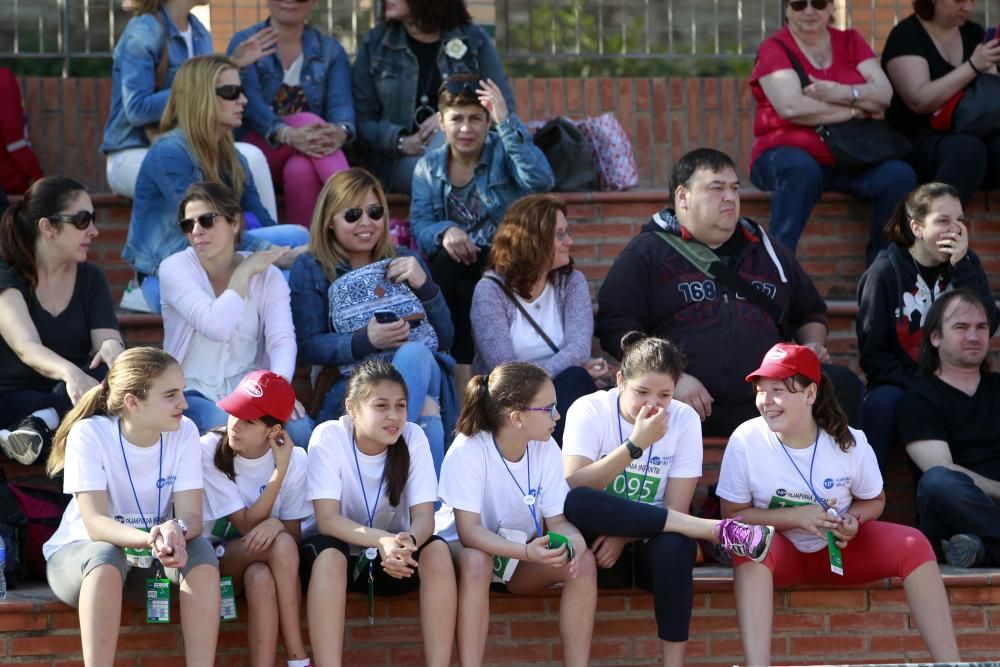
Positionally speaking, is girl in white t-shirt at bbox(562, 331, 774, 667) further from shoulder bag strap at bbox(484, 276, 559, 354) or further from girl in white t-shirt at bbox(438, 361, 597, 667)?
shoulder bag strap at bbox(484, 276, 559, 354)

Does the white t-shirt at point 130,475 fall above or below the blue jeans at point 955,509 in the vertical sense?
above

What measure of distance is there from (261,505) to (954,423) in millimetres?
2635

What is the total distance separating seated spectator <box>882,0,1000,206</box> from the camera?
744 centimetres

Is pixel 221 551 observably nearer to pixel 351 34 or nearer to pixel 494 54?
pixel 494 54

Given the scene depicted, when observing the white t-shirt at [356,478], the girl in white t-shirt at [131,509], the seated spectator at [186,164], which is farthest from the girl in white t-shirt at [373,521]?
the seated spectator at [186,164]

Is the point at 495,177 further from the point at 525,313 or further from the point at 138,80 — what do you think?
the point at 138,80

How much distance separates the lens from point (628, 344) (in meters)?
5.84

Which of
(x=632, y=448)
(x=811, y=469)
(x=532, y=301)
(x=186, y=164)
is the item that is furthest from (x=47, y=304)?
(x=811, y=469)

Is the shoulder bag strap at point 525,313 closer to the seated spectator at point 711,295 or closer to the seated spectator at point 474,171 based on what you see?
the seated spectator at point 711,295

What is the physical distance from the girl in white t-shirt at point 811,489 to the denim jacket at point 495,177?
6.00ft

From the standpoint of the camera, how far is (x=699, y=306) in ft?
20.6

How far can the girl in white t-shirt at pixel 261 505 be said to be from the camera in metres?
5.01

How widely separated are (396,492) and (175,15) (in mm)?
3206

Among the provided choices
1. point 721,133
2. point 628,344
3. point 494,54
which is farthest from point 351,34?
point 628,344
